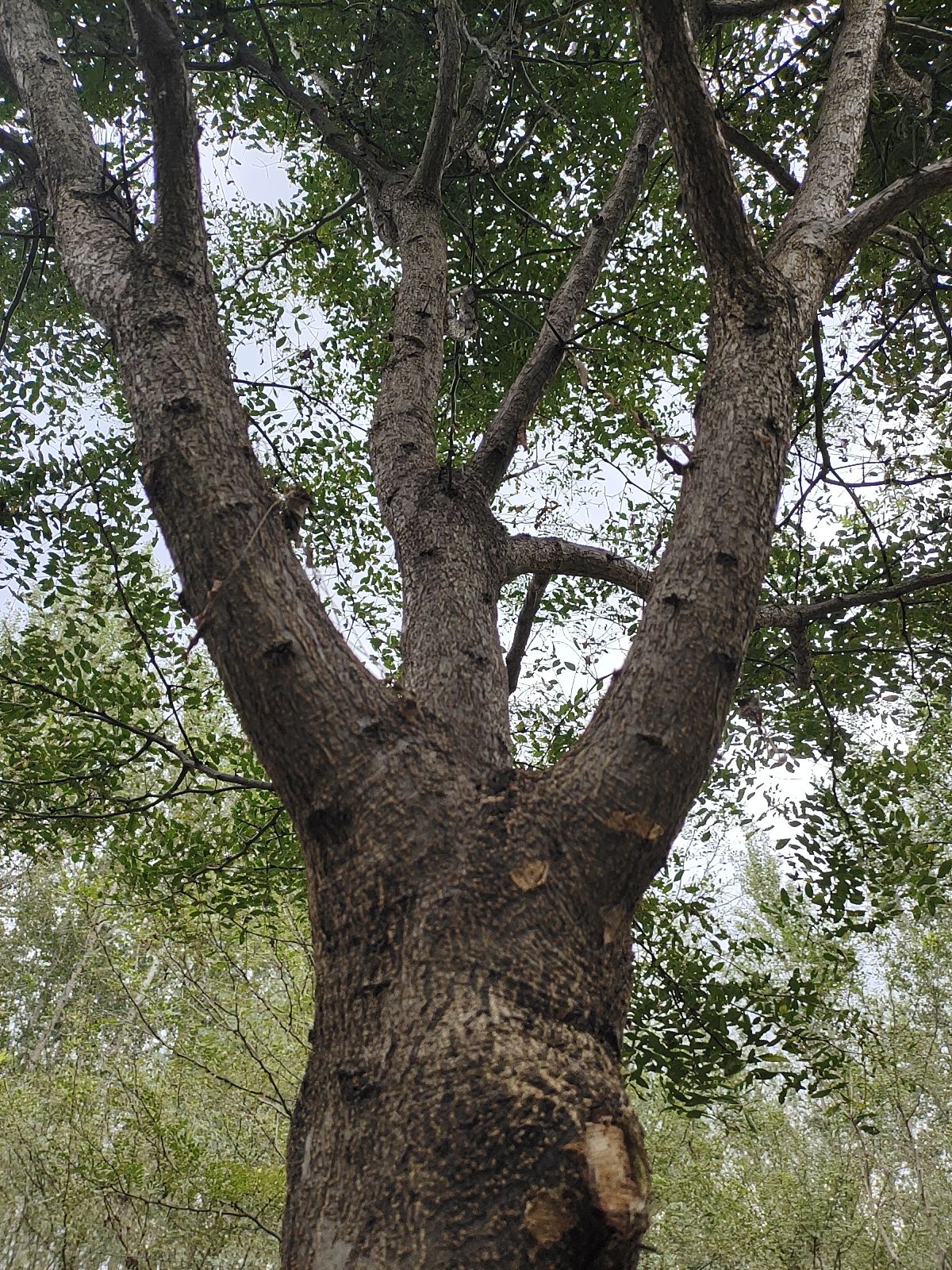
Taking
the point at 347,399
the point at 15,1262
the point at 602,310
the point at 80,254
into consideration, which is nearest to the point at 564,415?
the point at 602,310

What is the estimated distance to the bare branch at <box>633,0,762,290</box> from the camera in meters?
1.89

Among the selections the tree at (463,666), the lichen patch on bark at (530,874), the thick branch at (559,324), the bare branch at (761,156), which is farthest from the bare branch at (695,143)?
the lichen patch on bark at (530,874)

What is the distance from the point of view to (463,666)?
2166mm

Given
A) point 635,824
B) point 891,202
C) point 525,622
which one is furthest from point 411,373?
point 635,824

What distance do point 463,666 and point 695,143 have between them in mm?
1361

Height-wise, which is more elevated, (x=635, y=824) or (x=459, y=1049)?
(x=635, y=824)

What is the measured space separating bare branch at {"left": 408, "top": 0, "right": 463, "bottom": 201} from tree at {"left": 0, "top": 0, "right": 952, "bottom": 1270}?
17mm

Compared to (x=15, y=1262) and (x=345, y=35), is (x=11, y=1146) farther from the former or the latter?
(x=345, y=35)

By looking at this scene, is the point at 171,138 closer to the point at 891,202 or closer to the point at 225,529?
the point at 225,529

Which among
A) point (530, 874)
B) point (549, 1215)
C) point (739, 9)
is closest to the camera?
point (549, 1215)

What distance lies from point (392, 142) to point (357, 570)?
A: 239cm

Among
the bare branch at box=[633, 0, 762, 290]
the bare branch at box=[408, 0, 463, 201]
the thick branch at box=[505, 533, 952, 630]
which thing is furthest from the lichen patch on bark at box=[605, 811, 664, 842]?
the bare branch at box=[408, 0, 463, 201]

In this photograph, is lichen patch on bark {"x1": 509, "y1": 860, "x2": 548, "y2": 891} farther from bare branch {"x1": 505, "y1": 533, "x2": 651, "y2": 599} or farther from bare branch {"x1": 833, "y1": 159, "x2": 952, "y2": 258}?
bare branch {"x1": 833, "y1": 159, "x2": 952, "y2": 258}

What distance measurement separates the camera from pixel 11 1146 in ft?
20.7
